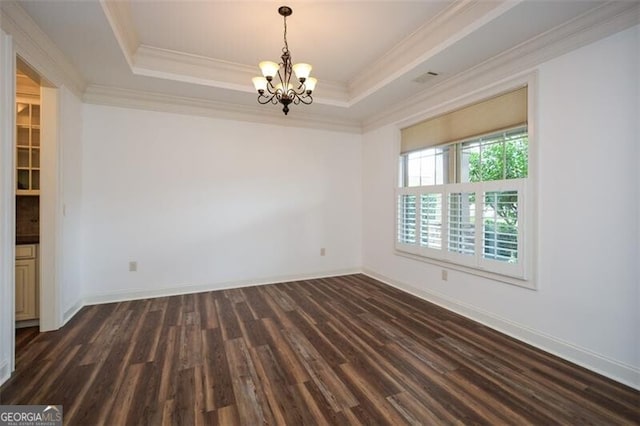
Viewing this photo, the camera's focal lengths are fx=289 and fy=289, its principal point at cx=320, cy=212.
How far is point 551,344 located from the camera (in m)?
2.50

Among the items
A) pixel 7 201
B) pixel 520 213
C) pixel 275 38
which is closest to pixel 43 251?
pixel 7 201

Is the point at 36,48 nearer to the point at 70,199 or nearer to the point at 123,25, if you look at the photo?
the point at 123,25

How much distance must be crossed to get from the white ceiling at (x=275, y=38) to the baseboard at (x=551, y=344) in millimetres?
2619

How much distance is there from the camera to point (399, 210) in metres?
4.35

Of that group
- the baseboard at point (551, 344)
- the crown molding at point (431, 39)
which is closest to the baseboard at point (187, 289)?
the baseboard at point (551, 344)

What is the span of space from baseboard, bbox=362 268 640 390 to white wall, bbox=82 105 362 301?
211cm

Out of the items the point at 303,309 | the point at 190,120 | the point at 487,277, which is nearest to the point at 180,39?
the point at 190,120

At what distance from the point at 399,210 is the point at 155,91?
3.73 meters

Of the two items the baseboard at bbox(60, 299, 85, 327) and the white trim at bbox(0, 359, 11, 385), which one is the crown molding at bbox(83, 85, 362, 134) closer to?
the baseboard at bbox(60, 299, 85, 327)

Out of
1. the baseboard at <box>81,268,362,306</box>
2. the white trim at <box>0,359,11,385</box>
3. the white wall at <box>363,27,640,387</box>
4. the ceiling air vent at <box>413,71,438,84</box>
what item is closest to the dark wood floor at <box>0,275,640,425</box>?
the white trim at <box>0,359,11,385</box>

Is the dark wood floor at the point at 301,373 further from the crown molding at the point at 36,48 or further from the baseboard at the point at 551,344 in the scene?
the crown molding at the point at 36,48
